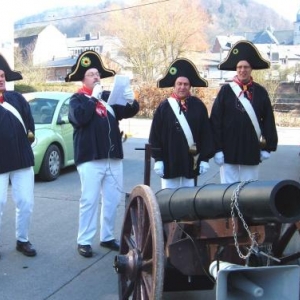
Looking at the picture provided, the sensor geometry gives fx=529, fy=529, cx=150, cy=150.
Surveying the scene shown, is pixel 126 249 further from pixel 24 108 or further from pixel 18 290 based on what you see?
pixel 24 108

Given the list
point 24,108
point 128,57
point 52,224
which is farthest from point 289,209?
point 128,57

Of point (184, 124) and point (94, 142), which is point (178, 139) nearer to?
point (184, 124)

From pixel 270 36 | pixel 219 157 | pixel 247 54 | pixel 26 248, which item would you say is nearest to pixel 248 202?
pixel 219 157

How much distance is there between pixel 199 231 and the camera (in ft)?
10.8

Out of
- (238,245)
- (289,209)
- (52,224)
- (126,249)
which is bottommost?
(52,224)

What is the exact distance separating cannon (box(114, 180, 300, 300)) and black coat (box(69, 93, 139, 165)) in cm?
140

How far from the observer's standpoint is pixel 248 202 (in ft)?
9.41

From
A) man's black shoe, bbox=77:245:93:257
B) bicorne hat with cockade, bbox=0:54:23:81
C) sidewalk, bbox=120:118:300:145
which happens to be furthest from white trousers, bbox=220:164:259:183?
sidewalk, bbox=120:118:300:145

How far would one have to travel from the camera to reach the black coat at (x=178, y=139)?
4969mm

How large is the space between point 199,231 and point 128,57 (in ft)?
110

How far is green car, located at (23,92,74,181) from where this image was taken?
30.0 ft

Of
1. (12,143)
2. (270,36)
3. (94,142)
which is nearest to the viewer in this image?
(12,143)

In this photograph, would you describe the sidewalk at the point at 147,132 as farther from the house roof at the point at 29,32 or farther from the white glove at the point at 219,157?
the house roof at the point at 29,32

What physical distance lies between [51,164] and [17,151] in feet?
14.8
